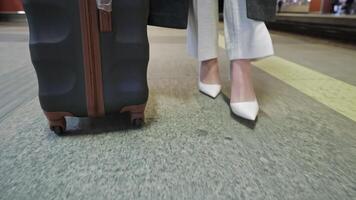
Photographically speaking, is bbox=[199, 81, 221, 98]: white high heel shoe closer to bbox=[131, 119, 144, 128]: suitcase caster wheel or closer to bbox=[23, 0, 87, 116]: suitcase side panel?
bbox=[131, 119, 144, 128]: suitcase caster wheel

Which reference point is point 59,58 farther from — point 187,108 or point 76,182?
point 187,108

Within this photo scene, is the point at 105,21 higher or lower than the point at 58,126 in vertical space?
higher

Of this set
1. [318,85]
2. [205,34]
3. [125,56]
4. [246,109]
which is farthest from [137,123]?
[318,85]

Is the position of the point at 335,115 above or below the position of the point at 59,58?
below

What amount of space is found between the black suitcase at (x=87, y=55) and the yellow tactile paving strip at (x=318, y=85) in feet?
2.04

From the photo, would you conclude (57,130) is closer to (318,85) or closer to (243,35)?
(243,35)

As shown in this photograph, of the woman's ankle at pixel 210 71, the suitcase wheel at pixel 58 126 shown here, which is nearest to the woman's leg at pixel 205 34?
the woman's ankle at pixel 210 71

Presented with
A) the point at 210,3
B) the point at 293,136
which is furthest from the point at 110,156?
the point at 210,3

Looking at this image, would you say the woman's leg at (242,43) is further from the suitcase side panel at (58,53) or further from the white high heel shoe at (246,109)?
the suitcase side panel at (58,53)

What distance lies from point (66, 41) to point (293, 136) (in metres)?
0.54

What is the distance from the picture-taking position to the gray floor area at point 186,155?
505 millimetres

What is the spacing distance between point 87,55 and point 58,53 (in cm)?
6

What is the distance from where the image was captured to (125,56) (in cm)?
66

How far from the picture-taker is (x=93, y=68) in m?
0.64
